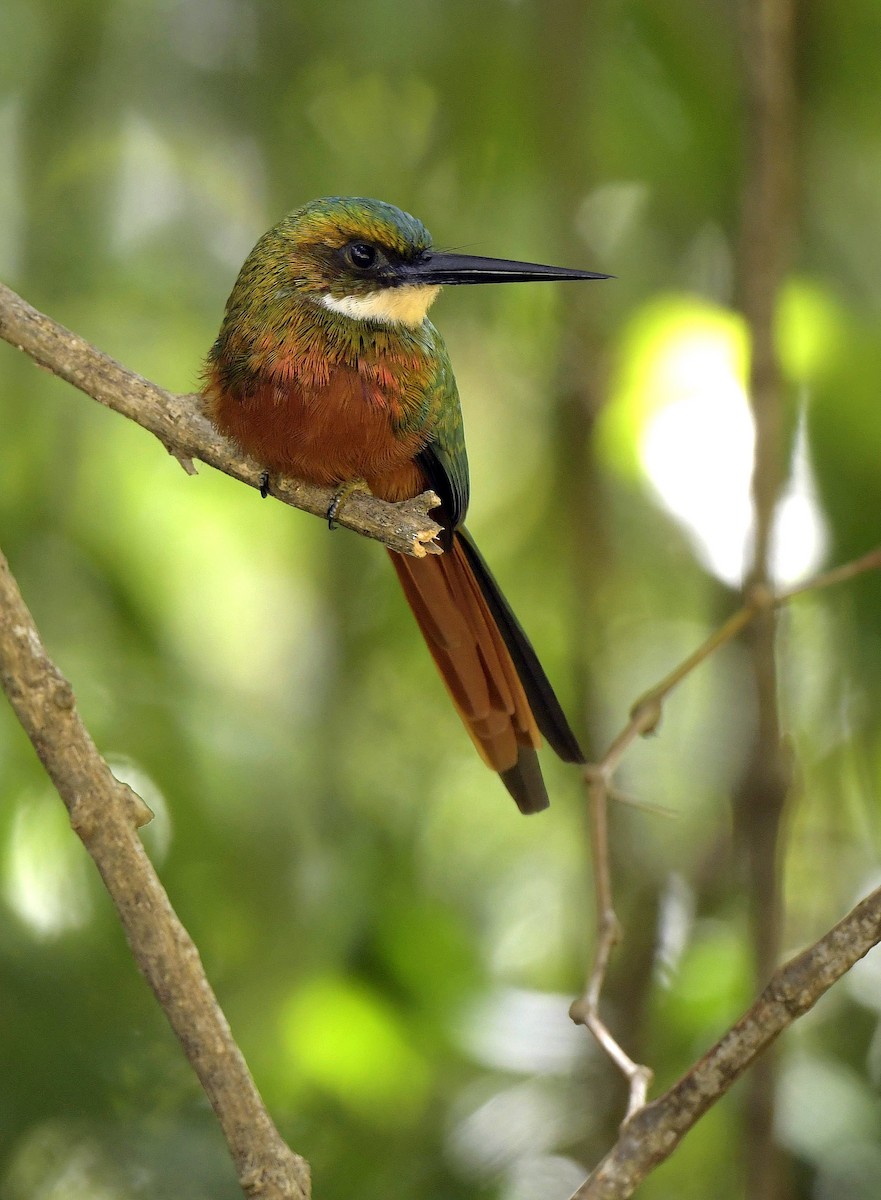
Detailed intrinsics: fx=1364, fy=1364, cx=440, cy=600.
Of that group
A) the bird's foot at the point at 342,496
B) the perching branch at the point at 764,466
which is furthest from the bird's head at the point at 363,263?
the perching branch at the point at 764,466

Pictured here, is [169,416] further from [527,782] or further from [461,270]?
[527,782]

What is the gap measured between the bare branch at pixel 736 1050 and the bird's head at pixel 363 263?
114cm

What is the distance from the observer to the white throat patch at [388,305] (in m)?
2.10

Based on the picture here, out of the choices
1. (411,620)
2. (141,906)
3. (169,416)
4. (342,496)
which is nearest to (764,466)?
(342,496)

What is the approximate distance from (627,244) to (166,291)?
3.54 feet

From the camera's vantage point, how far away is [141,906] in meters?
1.41

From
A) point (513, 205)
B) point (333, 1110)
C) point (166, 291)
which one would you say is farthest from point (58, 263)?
point (333, 1110)

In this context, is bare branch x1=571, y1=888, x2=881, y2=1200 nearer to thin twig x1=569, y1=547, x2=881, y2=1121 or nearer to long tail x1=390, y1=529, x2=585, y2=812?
thin twig x1=569, y1=547, x2=881, y2=1121

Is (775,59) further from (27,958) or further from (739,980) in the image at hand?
(27,958)

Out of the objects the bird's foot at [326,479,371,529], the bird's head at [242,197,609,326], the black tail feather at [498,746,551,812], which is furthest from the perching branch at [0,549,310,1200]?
the bird's head at [242,197,609,326]

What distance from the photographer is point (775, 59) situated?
255 centimetres

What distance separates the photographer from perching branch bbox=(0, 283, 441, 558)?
62.6 inches

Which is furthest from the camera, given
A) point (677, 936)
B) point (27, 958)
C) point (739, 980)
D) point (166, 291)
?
point (166, 291)

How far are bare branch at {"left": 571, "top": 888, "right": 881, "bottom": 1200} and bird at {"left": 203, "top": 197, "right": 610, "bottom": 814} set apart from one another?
73 cm
